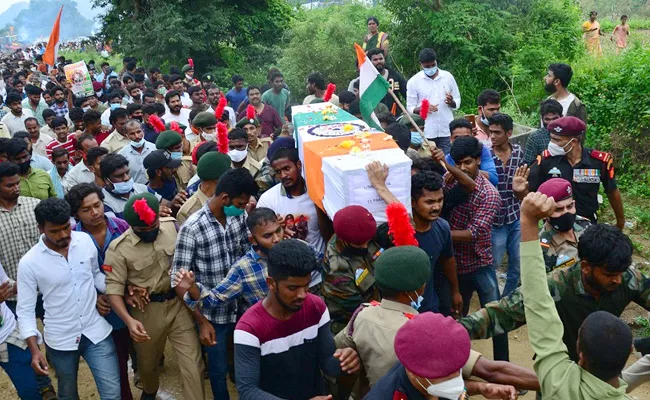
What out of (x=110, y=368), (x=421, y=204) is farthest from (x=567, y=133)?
(x=110, y=368)

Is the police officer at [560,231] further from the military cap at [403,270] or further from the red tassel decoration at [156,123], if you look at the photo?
the red tassel decoration at [156,123]

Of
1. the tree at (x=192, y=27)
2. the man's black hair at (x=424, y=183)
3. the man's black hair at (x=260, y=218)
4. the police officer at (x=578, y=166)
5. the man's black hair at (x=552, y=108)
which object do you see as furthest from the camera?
the tree at (x=192, y=27)

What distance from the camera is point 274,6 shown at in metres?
22.0

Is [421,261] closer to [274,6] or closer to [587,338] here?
[587,338]

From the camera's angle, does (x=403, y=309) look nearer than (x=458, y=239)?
Yes

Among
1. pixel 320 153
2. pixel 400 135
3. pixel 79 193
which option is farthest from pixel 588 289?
pixel 79 193

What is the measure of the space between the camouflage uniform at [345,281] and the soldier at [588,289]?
800 mm

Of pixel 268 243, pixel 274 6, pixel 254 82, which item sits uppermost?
pixel 268 243

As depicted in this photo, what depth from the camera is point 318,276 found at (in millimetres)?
4582

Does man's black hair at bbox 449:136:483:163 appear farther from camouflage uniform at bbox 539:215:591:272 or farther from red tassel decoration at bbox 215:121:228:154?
red tassel decoration at bbox 215:121:228:154

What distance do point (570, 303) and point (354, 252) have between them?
4.37 feet

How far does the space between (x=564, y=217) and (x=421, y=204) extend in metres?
0.93

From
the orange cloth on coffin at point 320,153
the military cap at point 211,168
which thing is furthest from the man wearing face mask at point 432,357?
the military cap at point 211,168

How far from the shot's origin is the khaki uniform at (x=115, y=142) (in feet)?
25.2
